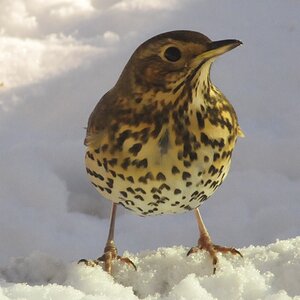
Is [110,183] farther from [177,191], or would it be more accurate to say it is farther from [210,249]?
[210,249]

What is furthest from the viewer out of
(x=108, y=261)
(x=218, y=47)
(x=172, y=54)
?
(x=108, y=261)

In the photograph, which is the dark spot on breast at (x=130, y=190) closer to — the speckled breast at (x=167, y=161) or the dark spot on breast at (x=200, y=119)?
the speckled breast at (x=167, y=161)

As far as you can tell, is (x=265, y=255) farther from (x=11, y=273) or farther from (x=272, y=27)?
(x=272, y=27)

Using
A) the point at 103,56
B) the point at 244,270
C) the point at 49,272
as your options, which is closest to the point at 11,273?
the point at 49,272

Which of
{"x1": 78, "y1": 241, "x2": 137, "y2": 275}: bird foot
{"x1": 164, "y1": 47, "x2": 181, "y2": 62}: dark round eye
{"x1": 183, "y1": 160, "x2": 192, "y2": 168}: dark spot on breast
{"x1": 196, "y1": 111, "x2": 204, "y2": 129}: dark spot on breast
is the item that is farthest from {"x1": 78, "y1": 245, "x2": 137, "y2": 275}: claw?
{"x1": 164, "y1": 47, "x2": 181, "y2": 62}: dark round eye

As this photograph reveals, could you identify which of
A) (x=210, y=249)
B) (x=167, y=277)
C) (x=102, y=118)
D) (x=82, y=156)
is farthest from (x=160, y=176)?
(x=82, y=156)

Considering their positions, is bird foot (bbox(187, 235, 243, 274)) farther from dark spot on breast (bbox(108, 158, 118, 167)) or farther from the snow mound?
dark spot on breast (bbox(108, 158, 118, 167))

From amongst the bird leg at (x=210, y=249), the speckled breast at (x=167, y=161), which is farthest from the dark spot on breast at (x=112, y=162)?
the bird leg at (x=210, y=249)
